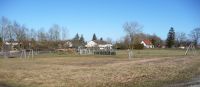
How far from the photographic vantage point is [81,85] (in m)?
15.3

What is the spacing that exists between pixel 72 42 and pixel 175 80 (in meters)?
132

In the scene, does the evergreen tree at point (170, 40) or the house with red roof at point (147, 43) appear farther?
the house with red roof at point (147, 43)

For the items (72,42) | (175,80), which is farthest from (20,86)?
(72,42)

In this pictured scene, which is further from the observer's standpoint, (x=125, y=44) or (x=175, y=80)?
(x=125, y=44)

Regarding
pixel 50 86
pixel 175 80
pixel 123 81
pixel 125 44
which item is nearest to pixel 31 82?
pixel 50 86

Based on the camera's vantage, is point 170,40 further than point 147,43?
No

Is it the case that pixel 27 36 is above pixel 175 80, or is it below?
above

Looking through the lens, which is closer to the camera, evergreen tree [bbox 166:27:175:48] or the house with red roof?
evergreen tree [bbox 166:27:175:48]

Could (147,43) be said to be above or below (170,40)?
below

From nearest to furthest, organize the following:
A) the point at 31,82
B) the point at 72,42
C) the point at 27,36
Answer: the point at 31,82, the point at 27,36, the point at 72,42

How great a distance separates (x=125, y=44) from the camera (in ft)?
430

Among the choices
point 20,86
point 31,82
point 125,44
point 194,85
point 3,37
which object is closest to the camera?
point 194,85

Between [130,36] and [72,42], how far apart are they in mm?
29288

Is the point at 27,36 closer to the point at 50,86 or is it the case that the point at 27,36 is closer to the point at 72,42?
the point at 72,42
